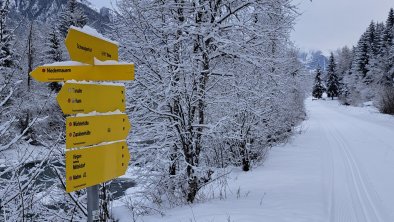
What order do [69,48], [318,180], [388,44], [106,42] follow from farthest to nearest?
[388,44]
[318,180]
[106,42]
[69,48]

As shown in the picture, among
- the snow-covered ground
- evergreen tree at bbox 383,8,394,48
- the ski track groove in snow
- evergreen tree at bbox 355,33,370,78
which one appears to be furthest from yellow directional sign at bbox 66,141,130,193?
evergreen tree at bbox 355,33,370,78

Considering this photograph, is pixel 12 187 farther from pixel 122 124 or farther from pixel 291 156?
pixel 291 156

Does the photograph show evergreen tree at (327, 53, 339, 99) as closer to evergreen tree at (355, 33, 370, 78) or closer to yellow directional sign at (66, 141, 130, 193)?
evergreen tree at (355, 33, 370, 78)

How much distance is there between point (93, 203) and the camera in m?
2.53

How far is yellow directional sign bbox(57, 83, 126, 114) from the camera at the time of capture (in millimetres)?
2352

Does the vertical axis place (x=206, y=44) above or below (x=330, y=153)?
above

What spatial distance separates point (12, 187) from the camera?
3.86 m

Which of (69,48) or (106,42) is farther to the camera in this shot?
(106,42)

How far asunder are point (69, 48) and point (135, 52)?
4818 mm

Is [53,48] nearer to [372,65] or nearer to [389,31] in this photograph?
[372,65]

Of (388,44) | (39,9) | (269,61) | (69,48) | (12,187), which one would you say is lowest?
(12,187)

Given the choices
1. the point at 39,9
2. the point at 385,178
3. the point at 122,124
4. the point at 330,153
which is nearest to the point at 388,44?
the point at 330,153

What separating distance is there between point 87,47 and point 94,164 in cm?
88

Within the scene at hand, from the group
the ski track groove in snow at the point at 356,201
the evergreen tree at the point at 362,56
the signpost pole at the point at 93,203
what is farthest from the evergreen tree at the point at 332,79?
the signpost pole at the point at 93,203
